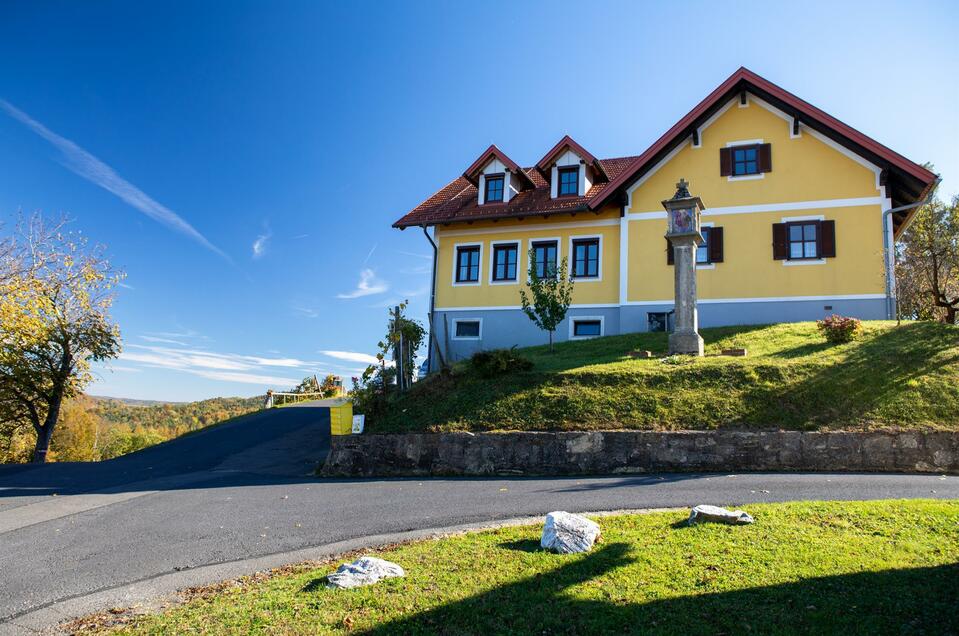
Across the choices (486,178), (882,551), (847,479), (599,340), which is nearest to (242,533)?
(882,551)

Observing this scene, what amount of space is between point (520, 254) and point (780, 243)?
9008 millimetres

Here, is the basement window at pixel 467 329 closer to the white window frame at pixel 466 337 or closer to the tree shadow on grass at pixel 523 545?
the white window frame at pixel 466 337

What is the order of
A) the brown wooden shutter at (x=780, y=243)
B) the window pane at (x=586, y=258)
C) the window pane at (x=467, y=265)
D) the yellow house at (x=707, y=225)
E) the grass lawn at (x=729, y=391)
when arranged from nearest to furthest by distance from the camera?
the grass lawn at (x=729, y=391)
the yellow house at (x=707, y=225)
the brown wooden shutter at (x=780, y=243)
the window pane at (x=586, y=258)
the window pane at (x=467, y=265)

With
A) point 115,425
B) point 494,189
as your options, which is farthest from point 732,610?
point 115,425

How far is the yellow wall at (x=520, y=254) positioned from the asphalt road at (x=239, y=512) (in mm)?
11678

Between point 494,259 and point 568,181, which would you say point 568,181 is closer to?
point 568,181

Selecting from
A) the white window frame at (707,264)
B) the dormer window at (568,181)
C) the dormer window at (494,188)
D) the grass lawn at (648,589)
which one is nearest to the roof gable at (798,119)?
the dormer window at (568,181)

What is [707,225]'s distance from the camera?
20094mm

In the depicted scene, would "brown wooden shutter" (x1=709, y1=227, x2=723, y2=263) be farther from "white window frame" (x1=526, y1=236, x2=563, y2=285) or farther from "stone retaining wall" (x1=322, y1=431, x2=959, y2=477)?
"stone retaining wall" (x1=322, y1=431, x2=959, y2=477)

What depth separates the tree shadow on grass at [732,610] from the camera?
12.9 feet

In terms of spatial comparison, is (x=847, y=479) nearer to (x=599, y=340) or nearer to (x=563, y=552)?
(x=563, y=552)

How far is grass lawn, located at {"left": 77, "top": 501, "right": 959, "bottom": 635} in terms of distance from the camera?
4078 millimetres

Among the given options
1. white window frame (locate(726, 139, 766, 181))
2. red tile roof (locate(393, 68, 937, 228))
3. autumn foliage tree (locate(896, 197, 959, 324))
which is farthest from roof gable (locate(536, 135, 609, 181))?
autumn foliage tree (locate(896, 197, 959, 324))

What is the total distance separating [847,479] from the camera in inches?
349
